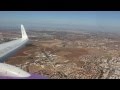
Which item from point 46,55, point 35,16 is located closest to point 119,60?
point 46,55

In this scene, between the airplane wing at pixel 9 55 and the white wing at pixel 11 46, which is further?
the white wing at pixel 11 46

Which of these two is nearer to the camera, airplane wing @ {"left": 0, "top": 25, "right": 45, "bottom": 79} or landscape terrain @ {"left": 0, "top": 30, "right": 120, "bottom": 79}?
airplane wing @ {"left": 0, "top": 25, "right": 45, "bottom": 79}

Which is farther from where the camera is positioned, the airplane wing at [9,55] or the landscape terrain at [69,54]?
the landscape terrain at [69,54]
